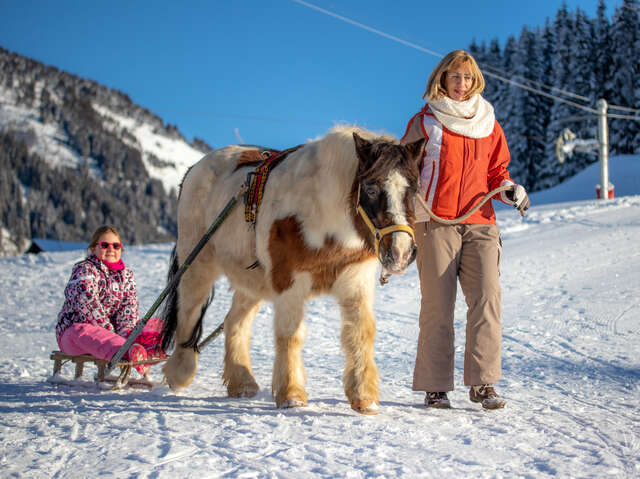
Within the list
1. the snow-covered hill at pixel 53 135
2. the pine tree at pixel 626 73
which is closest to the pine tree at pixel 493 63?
the pine tree at pixel 626 73

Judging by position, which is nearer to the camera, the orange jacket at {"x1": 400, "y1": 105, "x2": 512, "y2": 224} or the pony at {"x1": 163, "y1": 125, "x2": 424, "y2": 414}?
the pony at {"x1": 163, "y1": 125, "x2": 424, "y2": 414}

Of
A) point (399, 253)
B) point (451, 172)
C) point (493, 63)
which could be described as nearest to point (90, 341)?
point (399, 253)

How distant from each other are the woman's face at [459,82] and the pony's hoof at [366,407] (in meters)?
2.08

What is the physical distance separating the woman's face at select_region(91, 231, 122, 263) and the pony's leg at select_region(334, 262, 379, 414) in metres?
2.55

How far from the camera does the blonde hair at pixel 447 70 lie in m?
3.34

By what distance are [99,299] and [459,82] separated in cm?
364

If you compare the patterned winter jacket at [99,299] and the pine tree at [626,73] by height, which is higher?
the pine tree at [626,73]

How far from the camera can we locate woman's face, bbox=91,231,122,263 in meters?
4.78

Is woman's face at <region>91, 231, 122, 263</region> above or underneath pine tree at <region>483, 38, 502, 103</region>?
underneath

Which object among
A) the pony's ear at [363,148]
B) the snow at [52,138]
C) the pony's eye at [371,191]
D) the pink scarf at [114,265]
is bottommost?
the pink scarf at [114,265]

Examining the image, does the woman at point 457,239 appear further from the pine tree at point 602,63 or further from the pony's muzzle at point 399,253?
the pine tree at point 602,63

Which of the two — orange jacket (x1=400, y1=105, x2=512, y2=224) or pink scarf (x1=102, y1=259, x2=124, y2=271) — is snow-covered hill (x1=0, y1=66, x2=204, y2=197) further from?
orange jacket (x1=400, y1=105, x2=512, y2=224)

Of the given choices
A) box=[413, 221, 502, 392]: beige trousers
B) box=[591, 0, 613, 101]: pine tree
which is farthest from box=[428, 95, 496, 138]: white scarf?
box=[591, 0, 613, 101]: pine tree

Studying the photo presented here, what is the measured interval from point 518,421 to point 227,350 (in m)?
2.44
